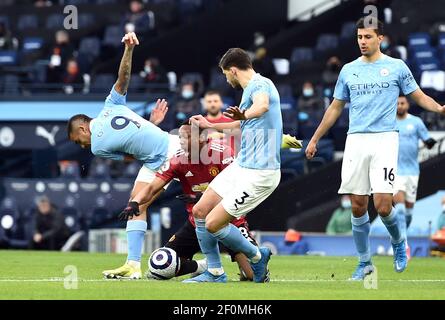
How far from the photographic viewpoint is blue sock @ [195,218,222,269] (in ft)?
42.5

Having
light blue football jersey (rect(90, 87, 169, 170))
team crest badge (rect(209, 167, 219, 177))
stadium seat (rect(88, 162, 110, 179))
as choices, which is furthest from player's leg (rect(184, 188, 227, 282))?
stadium seat (rect(88, 162, 110, 179))

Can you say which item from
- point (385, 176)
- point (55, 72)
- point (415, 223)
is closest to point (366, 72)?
point (385, 176)

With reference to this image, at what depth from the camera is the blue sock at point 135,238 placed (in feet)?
45.6

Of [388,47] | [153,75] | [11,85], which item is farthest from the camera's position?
[11,85]

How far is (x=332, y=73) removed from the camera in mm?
29016

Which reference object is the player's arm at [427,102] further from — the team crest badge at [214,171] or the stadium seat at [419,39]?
the stadium seat at [419,39]

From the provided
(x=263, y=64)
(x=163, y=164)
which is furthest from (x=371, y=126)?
(x=263, y=64)

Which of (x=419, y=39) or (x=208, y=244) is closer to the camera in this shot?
(x=208, y=244)

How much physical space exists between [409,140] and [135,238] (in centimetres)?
693

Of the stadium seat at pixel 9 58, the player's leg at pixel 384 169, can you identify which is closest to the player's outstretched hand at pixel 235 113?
the player's leg at pixel 384 169

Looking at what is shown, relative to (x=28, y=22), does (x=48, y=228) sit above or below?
below

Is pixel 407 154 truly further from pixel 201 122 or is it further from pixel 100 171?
pixel 100 171
